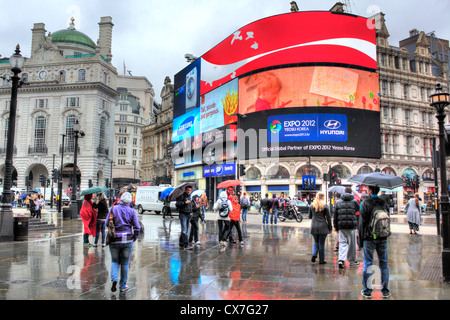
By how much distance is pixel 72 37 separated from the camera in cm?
6956

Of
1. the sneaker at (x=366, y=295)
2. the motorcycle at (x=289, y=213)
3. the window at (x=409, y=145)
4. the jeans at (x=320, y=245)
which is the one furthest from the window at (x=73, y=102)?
the sneaker at (x=366, y=295)

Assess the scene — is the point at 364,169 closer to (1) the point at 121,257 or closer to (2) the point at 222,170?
(2) the point at 222,170

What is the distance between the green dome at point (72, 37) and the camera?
2709 inches

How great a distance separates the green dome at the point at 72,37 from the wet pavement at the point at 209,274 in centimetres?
6800

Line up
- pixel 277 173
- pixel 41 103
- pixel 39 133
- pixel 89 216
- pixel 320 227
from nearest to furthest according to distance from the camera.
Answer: pixel 320 227
pixel 89 216
pixel 277 173
pixel 39 133
pixel 41 103

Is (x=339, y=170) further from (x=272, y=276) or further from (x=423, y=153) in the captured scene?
(x=272, y=276)

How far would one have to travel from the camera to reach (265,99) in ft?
136

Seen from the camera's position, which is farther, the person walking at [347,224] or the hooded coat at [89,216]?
the hooded coat at [89,216]

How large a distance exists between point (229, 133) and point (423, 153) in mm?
26340

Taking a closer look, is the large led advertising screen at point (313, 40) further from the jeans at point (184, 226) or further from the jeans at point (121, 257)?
the jeans at point (121, 257)

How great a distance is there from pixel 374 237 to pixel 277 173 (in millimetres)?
35689

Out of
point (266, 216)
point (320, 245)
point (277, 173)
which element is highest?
point (277, 173)

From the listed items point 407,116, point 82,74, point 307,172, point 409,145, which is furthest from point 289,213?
point 82,74

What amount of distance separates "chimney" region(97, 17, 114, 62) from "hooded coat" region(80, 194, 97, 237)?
190ft
